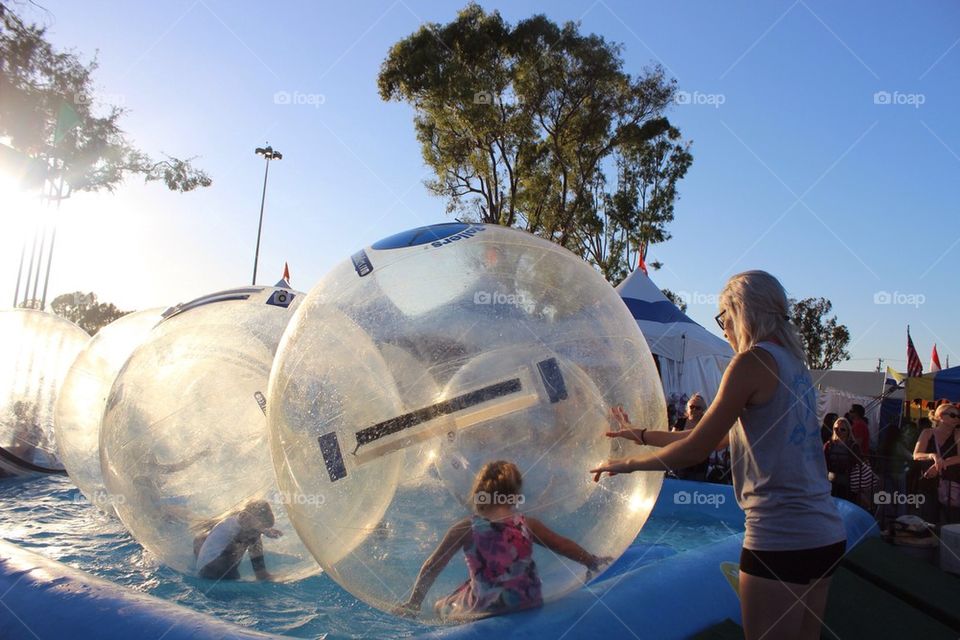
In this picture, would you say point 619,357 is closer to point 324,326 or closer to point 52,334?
point 324,326

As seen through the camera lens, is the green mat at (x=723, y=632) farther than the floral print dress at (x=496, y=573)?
Yes

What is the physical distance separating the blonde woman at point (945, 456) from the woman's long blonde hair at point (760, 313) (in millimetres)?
5567

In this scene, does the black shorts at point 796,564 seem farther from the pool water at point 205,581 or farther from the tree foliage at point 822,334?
the tree foliage at point 822,334

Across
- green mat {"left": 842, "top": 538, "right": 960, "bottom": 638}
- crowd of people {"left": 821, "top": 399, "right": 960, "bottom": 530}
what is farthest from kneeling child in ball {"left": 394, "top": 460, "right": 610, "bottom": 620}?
crowd of people {"left": 821, "top": 399, "right": 960, "bottom": 530}

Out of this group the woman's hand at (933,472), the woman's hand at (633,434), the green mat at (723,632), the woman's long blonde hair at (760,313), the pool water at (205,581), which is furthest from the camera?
A: the woman's hand at (933,472)

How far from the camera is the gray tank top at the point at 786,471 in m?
2.25

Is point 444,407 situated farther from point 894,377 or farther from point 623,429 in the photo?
point 894,377

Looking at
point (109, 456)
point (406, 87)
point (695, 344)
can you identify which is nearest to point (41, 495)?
point (109, 456)

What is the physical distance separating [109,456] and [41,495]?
3.90 metres

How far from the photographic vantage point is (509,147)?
2183 cm

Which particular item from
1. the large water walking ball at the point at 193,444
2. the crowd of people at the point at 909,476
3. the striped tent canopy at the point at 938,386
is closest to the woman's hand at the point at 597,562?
the large water walking ball at the point at 193,444

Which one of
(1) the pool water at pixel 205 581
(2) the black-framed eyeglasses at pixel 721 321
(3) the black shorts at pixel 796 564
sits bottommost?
(1) the pool water at pixel 205 581

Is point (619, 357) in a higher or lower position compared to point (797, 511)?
higher

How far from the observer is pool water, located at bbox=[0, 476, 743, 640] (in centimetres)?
366
